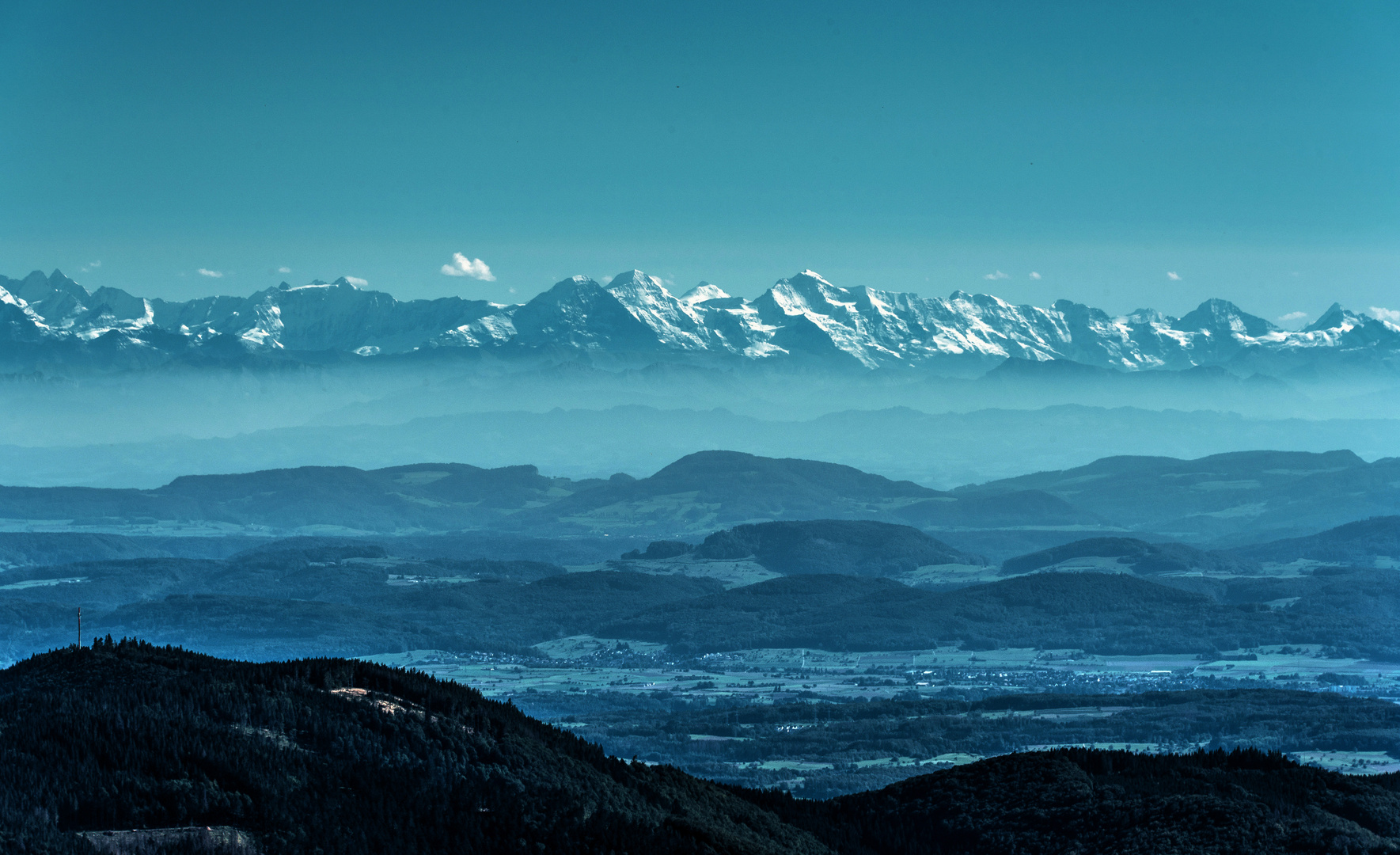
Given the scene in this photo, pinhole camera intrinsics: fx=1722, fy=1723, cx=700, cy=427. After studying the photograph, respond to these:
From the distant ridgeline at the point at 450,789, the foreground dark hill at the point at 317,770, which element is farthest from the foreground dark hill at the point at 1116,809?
the foreground dark hill at the point at 317,770

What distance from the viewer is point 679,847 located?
10981cm

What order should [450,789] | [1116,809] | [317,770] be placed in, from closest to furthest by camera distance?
[317,770], [450,789], [1116,809]

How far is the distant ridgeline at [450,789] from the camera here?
105000mm

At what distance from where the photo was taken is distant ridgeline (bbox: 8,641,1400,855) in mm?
105000

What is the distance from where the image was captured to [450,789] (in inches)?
4587

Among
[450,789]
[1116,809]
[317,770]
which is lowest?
[1116,809]

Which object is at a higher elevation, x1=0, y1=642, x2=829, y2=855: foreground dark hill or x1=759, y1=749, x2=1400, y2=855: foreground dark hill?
x1=0, y1=642, x2=829, y2=855: foreground dark hill

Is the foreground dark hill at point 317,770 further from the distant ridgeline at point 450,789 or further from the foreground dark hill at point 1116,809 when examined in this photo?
the foreground dark hill at point 1116,809

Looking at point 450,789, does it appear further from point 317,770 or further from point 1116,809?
point 1116,809

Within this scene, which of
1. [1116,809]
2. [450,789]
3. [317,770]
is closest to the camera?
[317,770]

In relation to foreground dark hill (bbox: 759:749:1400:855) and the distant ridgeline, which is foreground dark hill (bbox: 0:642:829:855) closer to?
the distant ridgeline

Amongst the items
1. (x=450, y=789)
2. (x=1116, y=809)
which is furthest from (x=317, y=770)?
(x=1116, y=809)

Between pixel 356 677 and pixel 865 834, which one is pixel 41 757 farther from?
pixel 865 834

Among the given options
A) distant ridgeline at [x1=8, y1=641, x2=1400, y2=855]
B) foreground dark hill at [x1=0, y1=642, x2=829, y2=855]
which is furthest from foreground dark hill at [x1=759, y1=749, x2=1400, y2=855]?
foreground dark hill at [x1=0, y1=642, x2=829, y2=855]
